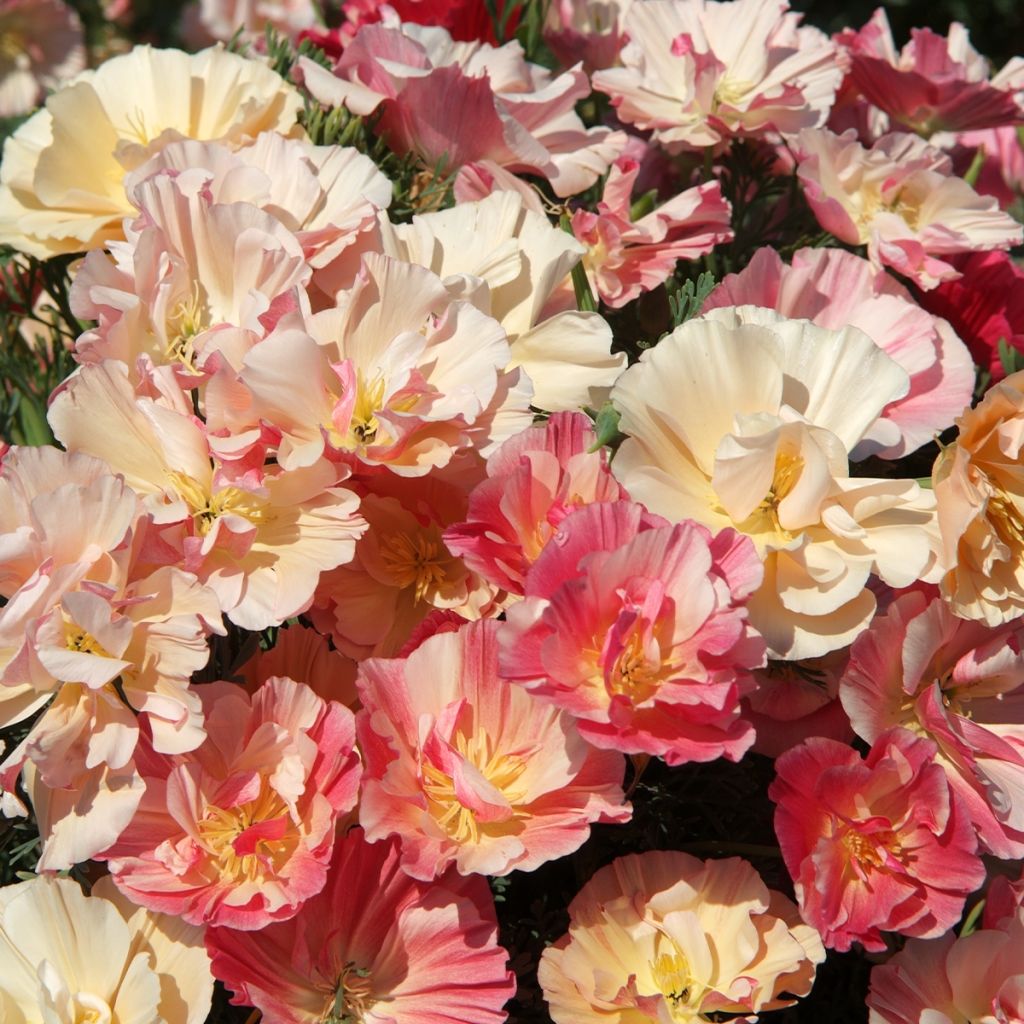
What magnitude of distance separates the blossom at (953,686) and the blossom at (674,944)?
11 cm

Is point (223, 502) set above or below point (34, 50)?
above

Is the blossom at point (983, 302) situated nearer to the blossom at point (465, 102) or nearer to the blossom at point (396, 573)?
the blossom at point (465, 102)

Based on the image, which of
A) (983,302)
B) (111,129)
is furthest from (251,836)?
(983,302)

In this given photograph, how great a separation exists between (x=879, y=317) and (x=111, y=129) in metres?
0.57

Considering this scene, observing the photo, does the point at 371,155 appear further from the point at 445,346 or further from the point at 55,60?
the point at 55,60

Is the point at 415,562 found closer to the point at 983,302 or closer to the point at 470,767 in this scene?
the point at 470,767

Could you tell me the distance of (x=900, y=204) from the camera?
3.10 feet

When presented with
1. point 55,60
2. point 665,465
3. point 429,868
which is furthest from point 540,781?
point 55,60

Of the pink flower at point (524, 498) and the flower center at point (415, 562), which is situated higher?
the pink flower at point (524, 498)

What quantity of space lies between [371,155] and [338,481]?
1.38 ft

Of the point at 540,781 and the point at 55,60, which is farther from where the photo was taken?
the point at 55,60

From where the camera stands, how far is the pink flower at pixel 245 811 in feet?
2.03

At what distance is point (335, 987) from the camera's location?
26.0 inches

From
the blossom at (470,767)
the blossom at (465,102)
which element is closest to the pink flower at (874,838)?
the blossom at (470,767)
